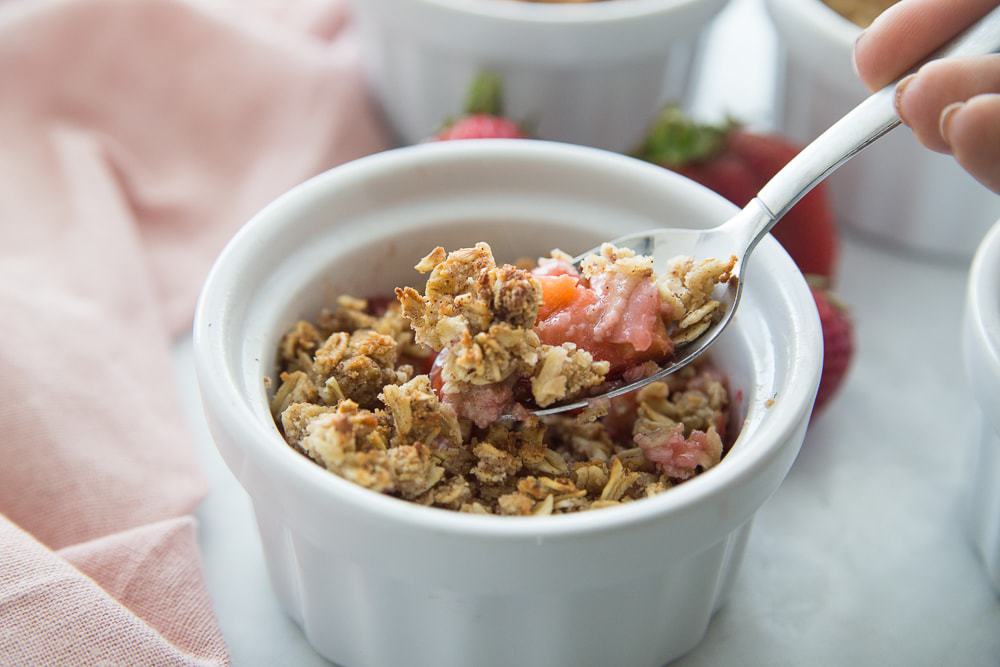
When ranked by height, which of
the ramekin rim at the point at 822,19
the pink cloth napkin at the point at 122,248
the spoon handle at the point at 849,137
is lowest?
the pink cloth napkin at the point at 122,248

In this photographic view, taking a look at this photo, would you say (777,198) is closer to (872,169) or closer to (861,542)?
(861,542)

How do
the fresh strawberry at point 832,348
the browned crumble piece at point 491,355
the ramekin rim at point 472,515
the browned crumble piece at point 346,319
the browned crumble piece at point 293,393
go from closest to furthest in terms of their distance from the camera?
the ramekin rim at point 472,515 < the browned crumble piece at point 491,355 < the browned crumble piece at point 293,393 < the browned crumble piece at point 346,319 < the fresh strawberry at point 832,348

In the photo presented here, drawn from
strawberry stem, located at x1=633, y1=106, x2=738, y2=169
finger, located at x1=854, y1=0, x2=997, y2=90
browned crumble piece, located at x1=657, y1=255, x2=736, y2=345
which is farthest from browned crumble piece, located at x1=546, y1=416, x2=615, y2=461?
strawberry stem, located at x1=633, y1=106, x2=738, y2=169

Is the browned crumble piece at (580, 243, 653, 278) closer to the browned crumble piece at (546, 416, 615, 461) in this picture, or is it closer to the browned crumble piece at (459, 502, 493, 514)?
Answer: the browned crumble piece at (546, 416, 615, 461)

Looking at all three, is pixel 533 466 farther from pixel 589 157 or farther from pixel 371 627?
pixel 589 157

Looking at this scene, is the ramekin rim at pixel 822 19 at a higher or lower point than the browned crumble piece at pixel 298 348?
higher

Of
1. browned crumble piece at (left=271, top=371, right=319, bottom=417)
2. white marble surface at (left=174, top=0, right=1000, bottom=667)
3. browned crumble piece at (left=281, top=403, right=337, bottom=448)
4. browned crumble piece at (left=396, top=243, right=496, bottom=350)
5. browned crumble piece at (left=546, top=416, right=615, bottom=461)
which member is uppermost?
browned crumble piece at (left=396, top=243, right=496, bottom=350)

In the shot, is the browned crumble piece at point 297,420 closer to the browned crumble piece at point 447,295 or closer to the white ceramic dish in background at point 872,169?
the browned crumble piece at point 447,295

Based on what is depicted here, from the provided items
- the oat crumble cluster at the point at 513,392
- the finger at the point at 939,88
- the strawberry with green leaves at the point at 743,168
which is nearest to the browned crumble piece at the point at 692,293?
the oat crumble cluster at the point at 513,392
